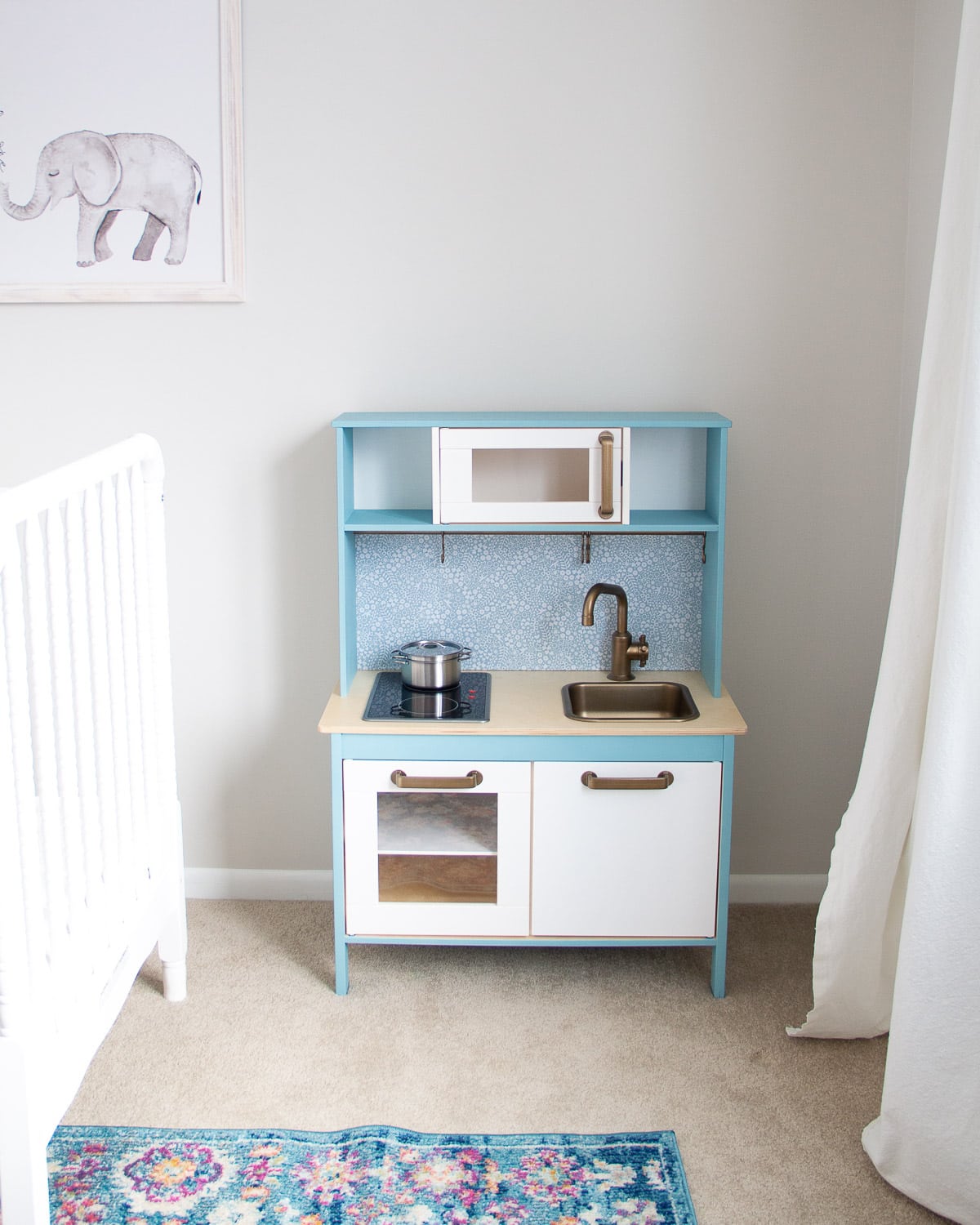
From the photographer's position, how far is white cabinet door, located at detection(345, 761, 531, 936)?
8.16ft

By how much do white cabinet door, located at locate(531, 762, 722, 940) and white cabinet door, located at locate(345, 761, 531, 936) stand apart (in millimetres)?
49

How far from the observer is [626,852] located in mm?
2514

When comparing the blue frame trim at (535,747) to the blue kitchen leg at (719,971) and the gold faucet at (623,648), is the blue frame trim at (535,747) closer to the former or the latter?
the gold faucet at (623,648)

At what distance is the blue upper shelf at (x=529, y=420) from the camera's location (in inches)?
99.2

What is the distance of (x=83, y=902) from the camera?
76.4 inches

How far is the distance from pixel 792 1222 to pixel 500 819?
926 millimetres

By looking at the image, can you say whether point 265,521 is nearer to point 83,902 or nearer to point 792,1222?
point 83,902

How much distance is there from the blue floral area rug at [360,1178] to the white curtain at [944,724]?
41 centimetres

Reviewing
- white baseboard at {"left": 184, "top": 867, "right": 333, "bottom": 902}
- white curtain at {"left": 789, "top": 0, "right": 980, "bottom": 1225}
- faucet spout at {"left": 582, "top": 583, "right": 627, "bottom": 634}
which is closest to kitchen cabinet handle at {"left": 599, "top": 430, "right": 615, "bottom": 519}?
faucet spout at {"left": 582, "top": 583, "right": 627, "bottom": 634}

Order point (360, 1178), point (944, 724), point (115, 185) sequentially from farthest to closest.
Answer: point (115, 185), point (360, 1178), point (944, 724)

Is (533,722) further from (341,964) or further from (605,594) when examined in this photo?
(341,964)

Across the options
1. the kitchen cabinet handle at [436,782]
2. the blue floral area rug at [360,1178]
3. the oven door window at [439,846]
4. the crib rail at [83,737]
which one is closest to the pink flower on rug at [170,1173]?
the blue floral area rug at [360,1178]

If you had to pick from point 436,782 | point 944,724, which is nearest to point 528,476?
point 436,782

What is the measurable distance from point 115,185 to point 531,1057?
2.08m
